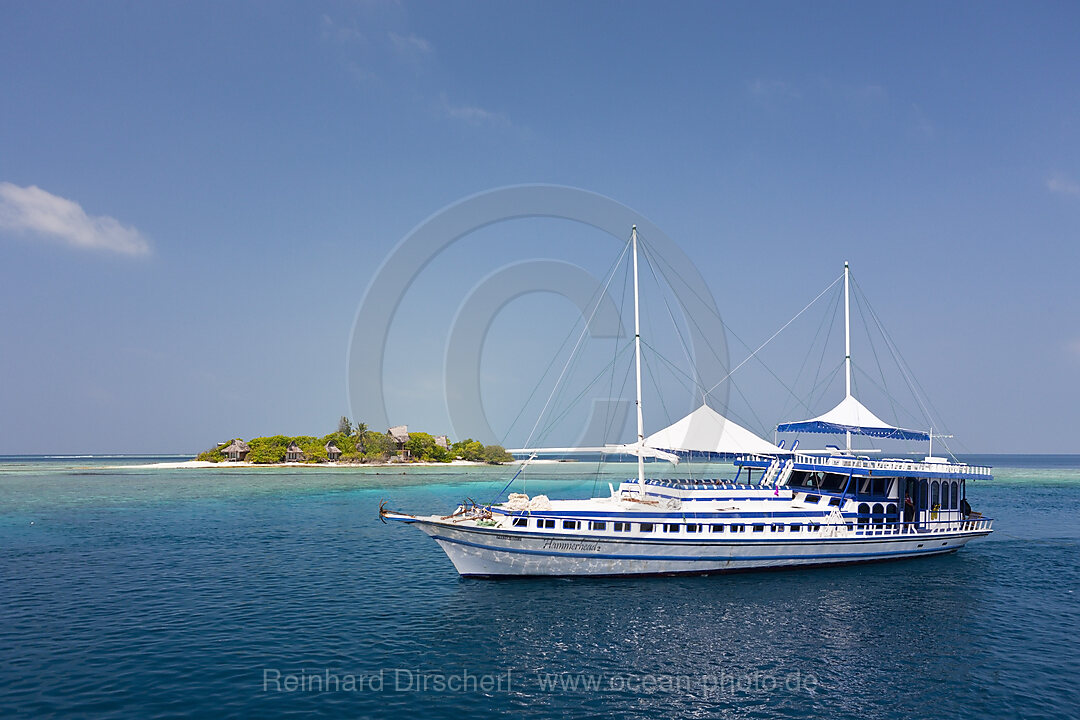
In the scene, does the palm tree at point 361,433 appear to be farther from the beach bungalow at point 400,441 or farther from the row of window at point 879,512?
the row of window at point 879,512

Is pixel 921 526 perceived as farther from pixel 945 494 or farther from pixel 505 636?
pixel 505 636

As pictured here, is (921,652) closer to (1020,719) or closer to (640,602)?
(1020,719)

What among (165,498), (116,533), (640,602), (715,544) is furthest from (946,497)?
(165,498)

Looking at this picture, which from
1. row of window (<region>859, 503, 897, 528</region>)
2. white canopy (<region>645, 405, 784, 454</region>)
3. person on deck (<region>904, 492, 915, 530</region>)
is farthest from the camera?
white canopy (<region>645, 405, 784, 454</region>)

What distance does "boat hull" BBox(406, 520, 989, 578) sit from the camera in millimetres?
31984

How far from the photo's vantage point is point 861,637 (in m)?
24.8

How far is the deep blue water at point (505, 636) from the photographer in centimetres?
1838

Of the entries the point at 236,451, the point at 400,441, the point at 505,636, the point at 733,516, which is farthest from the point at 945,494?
the point at 236,451

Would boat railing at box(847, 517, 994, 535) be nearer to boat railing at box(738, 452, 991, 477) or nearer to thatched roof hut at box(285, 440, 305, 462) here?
boat railing at box(738, 452, 991, 477)

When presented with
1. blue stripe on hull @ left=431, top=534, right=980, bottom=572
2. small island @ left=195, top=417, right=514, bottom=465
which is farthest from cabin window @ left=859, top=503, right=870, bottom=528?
small island @ left=195, top=417, right=514, bottom=465

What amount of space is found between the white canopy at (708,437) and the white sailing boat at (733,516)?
0.09 metres

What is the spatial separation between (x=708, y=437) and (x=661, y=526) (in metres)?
11.2

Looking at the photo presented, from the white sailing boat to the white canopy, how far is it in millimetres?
91

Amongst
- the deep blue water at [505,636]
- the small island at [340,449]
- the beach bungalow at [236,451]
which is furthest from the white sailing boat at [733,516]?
the beach bungalow at [236,451]
